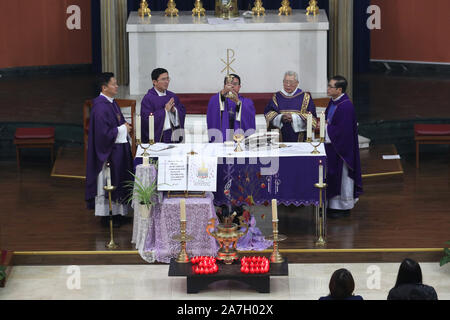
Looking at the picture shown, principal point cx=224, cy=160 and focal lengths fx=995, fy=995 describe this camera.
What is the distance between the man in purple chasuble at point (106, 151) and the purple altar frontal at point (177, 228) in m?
0.86

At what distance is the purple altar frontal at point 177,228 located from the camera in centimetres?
1002

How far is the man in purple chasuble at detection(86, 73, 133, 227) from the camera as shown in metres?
10.7

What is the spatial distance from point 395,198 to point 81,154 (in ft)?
14.7

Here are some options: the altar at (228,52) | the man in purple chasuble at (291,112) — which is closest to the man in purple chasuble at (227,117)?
the man in purple chasuble at (291,112)

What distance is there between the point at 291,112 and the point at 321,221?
148 cm

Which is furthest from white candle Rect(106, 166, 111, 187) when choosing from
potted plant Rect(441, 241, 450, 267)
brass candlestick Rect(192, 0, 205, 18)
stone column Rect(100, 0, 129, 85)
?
stone column Rect(100, 0, 129, 85)

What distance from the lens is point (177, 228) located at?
397 inches

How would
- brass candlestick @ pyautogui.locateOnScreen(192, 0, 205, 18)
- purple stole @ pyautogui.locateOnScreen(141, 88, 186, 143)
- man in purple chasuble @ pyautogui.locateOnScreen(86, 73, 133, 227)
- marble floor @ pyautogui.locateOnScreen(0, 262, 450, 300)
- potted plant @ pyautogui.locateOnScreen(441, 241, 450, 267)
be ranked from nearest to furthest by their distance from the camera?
1. marble floor @ pyautogui.locateOnScreen(0, 262, 450, 300)
2. potted plant @ pyautogui.locateOnScreen(441, 241, 450, 267)
3. man in purple chasuble @ pyautogui.locateOnScreen(86, 73, 133, 227)
4. purple stole @ pyautogui.locateOnScreen(141, 88, 186, 143)
5. brass candlestick @ pyautogui.locateOnScreen(192, 0, 205, 18)

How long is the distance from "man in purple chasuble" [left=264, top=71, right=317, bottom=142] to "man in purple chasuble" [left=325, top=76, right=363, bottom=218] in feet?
0.95

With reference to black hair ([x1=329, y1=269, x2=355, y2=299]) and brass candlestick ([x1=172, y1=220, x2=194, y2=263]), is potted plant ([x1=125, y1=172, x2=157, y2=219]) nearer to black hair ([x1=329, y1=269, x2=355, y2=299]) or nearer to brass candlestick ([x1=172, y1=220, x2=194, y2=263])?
brass candlestick ([x1=172, y1=220, x2=194, y2=263])

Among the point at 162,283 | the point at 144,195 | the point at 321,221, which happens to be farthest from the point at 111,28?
the point at 162,283

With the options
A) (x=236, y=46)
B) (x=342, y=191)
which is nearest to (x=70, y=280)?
(x=342, y=191)

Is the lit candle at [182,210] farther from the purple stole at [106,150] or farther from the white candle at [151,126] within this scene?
the purple stole at [106,150]

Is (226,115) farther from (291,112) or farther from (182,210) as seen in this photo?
(182,210)
